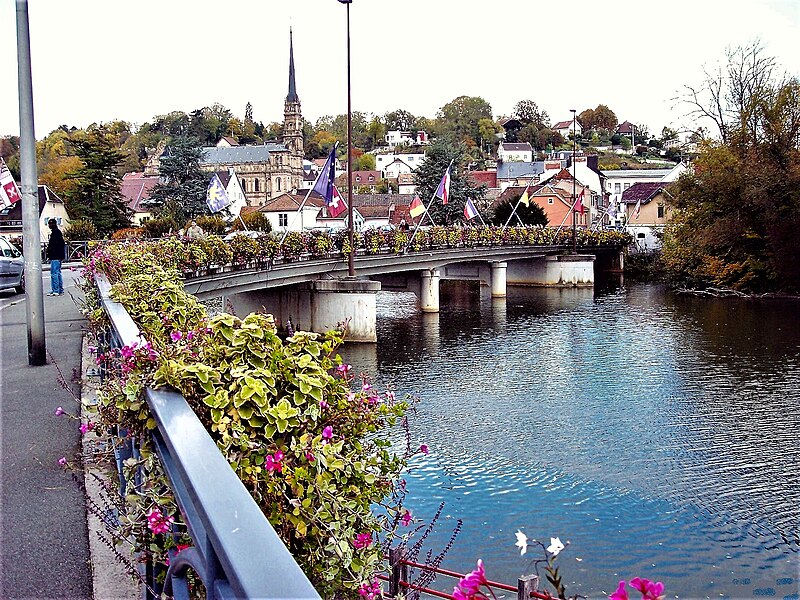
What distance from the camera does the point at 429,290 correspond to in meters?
48.1

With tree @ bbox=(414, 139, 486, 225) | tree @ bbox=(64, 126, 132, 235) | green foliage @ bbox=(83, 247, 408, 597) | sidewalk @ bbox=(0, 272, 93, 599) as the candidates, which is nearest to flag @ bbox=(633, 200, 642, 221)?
tree @ bbox=(414, 139, 486, 225)

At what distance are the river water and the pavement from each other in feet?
17.9

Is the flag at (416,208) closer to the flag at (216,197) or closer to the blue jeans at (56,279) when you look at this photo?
the flag at (216,197)

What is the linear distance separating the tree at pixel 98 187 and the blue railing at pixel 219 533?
2635 inches

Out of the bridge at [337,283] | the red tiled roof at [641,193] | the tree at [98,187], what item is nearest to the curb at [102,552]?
the bridge at [337,283]

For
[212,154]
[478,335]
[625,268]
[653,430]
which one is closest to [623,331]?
[478,335]

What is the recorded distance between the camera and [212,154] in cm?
15475

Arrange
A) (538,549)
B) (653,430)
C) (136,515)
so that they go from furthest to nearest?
(653,430), (538,549), (136,515)

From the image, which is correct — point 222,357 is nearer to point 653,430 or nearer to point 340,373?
point 340,373

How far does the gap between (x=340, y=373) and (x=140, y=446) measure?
1.34 meters

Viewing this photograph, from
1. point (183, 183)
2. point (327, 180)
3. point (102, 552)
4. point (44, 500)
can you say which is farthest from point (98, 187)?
point (102, 552)

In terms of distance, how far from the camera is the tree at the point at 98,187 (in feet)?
221

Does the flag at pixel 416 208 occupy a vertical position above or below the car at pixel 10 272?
above

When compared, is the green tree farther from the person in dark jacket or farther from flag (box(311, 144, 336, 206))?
the person in dark jacket
